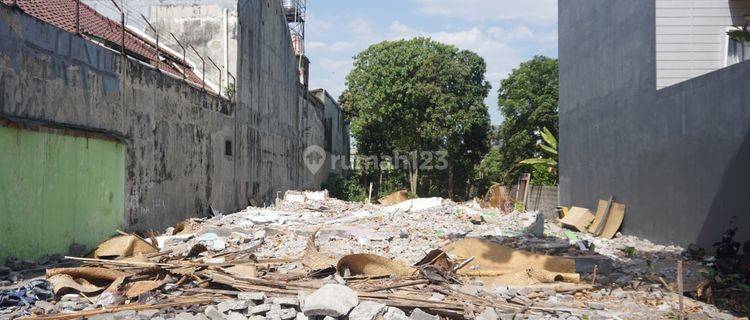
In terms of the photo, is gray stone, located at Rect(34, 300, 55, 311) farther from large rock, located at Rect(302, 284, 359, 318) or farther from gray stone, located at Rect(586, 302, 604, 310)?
gray stone, located at Rect(586, 302, 604, 310)

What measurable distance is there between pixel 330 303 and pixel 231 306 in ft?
3.28

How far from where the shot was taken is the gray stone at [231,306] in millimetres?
5779

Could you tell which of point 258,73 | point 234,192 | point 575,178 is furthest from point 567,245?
point 258,73

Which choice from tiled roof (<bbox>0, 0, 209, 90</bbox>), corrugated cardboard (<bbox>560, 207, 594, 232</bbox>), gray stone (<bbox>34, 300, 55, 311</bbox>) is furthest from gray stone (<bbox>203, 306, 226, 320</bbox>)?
corrugated cardboard (<bbox>560, 207, 594, 232</bbox>)

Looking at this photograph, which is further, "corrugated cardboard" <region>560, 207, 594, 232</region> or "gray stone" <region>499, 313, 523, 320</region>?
"corrugated cardboard" <region>560, 207, 594, 232</region>

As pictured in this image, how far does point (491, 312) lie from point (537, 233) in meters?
Answer: 6.46

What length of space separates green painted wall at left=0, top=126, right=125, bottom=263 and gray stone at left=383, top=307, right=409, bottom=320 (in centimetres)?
477

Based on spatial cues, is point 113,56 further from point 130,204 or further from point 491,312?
point 491,312

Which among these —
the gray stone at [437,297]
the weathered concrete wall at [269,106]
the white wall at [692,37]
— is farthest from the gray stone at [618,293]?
the weathered concrete wall at [269,106]

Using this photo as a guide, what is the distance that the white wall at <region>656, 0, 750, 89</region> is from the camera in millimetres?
11500

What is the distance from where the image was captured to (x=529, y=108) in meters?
23.5

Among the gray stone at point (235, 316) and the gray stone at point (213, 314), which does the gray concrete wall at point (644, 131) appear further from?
the gray stone at point (213, 314)

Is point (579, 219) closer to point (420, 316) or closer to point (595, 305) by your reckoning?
point (595, 305)

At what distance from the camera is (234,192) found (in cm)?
1593
